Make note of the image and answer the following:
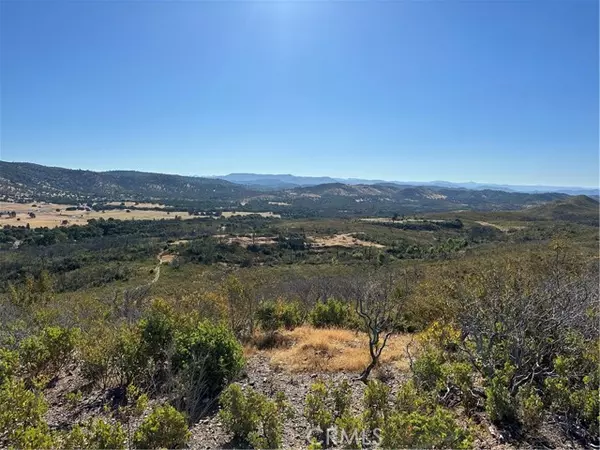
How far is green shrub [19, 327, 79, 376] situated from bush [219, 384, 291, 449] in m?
5.28

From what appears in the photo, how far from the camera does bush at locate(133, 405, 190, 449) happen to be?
534 cm

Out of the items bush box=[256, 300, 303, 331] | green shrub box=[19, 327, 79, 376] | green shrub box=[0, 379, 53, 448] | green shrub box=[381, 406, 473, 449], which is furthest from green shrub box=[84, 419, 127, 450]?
bush box=[256, 300, 303, 331]

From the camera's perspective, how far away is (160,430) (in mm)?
5445

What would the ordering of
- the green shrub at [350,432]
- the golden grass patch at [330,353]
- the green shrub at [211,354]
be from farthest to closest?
the golden grass patch at [330,353], the green shrub at [211,354], the green shrub at [350,432]

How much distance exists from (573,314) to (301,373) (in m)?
6.84

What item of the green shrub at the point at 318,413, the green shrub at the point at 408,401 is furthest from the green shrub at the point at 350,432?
the green shrub at the point at 408,401

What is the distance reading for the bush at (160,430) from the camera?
17.5 feet

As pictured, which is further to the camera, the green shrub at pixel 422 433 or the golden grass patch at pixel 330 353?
the golden grass patch at pixel 330 353

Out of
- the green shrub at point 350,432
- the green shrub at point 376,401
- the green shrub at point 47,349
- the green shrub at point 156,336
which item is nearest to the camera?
the green shrub at point 350,432

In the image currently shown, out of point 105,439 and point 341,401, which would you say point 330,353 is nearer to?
point 341,401

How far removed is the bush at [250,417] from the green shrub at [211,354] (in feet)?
5.33

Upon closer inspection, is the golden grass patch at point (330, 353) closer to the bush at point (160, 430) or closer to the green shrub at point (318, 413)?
the green shrub at point (318, 413)

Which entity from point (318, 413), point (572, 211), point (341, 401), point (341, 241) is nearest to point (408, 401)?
point (341, 401)

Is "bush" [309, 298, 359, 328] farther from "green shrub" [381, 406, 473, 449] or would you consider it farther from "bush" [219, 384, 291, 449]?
"green shrub" [381, 406, 473, 449]
